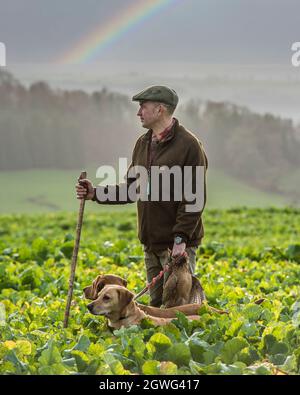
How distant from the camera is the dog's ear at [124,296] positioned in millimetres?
6250

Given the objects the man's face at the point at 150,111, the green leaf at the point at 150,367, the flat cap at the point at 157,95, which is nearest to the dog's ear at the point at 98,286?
the man's face at the point at 150,111

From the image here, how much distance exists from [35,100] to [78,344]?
235 feet

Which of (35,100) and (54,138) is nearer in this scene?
(54,138)

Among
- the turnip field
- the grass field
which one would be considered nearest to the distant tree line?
the grass field

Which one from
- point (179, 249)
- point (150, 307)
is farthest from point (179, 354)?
point (179, 249)

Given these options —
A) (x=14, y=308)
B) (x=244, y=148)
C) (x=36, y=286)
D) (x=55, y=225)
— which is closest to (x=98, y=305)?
(x=14, y=308)

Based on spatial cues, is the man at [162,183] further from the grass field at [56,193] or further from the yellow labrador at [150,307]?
the grass field at [56,193]

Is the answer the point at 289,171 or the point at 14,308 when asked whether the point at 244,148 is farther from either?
the point at 14,308

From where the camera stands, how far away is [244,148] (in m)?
64.9

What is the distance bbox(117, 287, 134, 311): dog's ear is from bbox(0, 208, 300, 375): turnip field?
8.3 inches

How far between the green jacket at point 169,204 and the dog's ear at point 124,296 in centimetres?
91

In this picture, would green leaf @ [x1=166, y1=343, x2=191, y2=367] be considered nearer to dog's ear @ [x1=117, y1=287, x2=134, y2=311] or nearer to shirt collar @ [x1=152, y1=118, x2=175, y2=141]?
dog's ear @ [x1=117, y1=287, x2=134, y2=311]

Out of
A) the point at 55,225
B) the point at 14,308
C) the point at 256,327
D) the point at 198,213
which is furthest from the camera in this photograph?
the point at 55,225
